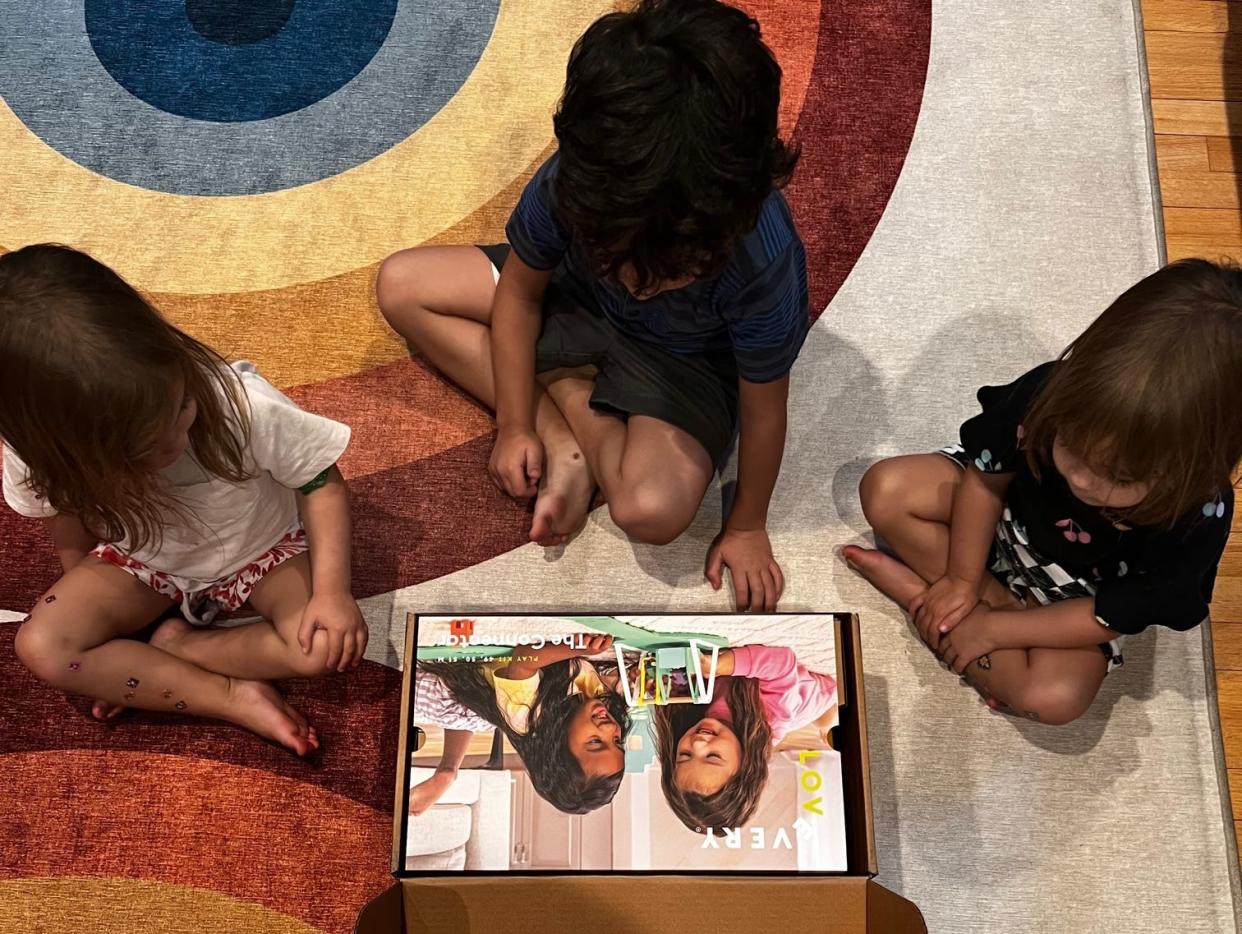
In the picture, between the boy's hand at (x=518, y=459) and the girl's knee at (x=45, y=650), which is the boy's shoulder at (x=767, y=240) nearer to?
the boy's hand at (x=518, y=459)

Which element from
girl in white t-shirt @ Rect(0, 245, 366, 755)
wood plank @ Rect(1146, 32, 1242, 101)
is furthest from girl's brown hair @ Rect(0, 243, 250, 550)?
wood plank @ Rect(1146, 32, 1242, 101)

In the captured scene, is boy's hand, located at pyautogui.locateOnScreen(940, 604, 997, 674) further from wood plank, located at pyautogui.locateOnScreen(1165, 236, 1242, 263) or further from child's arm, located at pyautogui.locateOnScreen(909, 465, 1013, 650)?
wood plank, located at pyautogui.locateOnScreen(1165, 236, 1242, 263)

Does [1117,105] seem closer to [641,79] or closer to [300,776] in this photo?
[641,79]

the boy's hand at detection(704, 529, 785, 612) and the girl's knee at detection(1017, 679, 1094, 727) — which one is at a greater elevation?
the boy's hand at detection(704, 529, 785, 612)

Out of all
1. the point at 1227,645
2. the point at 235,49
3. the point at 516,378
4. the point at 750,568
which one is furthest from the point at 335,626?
the point at 1227,645

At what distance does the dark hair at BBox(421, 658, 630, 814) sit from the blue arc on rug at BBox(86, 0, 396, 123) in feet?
2.40

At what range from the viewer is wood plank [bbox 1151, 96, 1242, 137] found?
1.29m

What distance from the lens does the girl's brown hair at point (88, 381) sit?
0.69 meters

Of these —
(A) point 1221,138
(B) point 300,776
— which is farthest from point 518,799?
(A) point 1221,138

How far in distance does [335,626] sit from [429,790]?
18cm

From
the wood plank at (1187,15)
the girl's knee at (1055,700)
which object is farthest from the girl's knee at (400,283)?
the wood plank at (1187,15)

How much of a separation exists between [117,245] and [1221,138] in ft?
4.11

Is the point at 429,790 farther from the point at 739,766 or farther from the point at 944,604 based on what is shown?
the point at 944,604

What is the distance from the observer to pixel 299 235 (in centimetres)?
122
